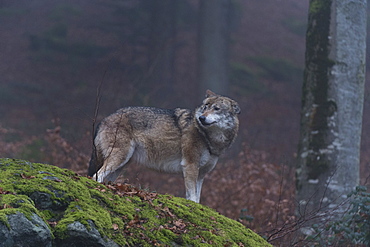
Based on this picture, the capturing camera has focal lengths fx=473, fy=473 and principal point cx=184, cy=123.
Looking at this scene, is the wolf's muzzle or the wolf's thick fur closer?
the wolf's muzzle

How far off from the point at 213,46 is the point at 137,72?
5279 mm

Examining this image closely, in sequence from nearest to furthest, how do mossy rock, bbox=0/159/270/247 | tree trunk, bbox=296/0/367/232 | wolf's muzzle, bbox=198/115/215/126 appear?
mossy rock, bbox=0/159/270/247 → wolf's muzzle, bbox=198/115/215/126 → tree trunk, bbox=296/0/367/232

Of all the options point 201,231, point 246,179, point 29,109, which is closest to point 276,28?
point 29,109

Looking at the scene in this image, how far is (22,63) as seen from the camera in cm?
2370

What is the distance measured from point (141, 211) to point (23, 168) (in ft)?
3.80

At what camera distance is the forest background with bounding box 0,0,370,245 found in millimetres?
16672

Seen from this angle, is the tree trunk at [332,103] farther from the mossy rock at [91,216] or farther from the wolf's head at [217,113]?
the mossy rock at [91,216]

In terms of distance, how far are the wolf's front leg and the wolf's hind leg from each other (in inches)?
34.0

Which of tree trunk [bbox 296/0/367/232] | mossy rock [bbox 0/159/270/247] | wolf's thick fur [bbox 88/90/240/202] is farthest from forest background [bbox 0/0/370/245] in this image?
mossy rock [bbox 0/159/270/247]

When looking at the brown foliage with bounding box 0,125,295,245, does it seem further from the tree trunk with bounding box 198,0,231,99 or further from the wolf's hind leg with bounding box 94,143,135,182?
the tree trunk with bounding box 198,0,231,99

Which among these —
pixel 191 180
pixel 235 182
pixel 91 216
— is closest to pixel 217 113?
pixel 191 180

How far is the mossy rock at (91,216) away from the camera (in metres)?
3.43

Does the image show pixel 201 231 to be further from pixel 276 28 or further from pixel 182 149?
pixel 276 28

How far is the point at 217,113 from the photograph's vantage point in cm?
718
